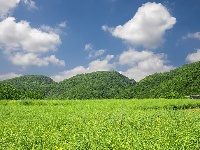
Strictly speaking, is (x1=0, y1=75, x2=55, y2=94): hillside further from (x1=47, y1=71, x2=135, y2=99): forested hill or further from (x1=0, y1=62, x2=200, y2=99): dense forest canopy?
(x1=47, y1=71, x2=135, y2=99): forested hill

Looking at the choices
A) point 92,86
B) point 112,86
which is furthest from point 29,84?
point 112,86

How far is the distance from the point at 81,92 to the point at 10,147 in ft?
378

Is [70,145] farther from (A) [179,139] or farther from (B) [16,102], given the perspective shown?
(B) [16,102]

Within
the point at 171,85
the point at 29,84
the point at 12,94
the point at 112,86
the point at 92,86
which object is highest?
the point at 29,84

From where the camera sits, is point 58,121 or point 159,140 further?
point 58,121

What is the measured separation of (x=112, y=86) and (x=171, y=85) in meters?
57.6

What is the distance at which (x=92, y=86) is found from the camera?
13688cm

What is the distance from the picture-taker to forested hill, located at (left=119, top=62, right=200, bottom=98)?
7806 cm

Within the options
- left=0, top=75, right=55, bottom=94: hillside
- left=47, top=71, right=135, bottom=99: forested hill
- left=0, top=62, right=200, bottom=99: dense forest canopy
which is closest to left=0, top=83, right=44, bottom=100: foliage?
left=0, top=62, right=200, bottom=99: dense forest canopy

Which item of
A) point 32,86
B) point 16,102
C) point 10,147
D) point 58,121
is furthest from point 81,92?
point 10,147

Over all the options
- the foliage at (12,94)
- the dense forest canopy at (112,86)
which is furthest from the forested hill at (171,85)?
the foliage at (12,94)

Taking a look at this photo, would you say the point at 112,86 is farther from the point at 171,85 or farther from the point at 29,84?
the point at 29,84

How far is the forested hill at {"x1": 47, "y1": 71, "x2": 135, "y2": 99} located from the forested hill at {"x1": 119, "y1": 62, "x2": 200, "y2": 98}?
60.1ft

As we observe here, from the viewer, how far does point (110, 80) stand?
507ft
